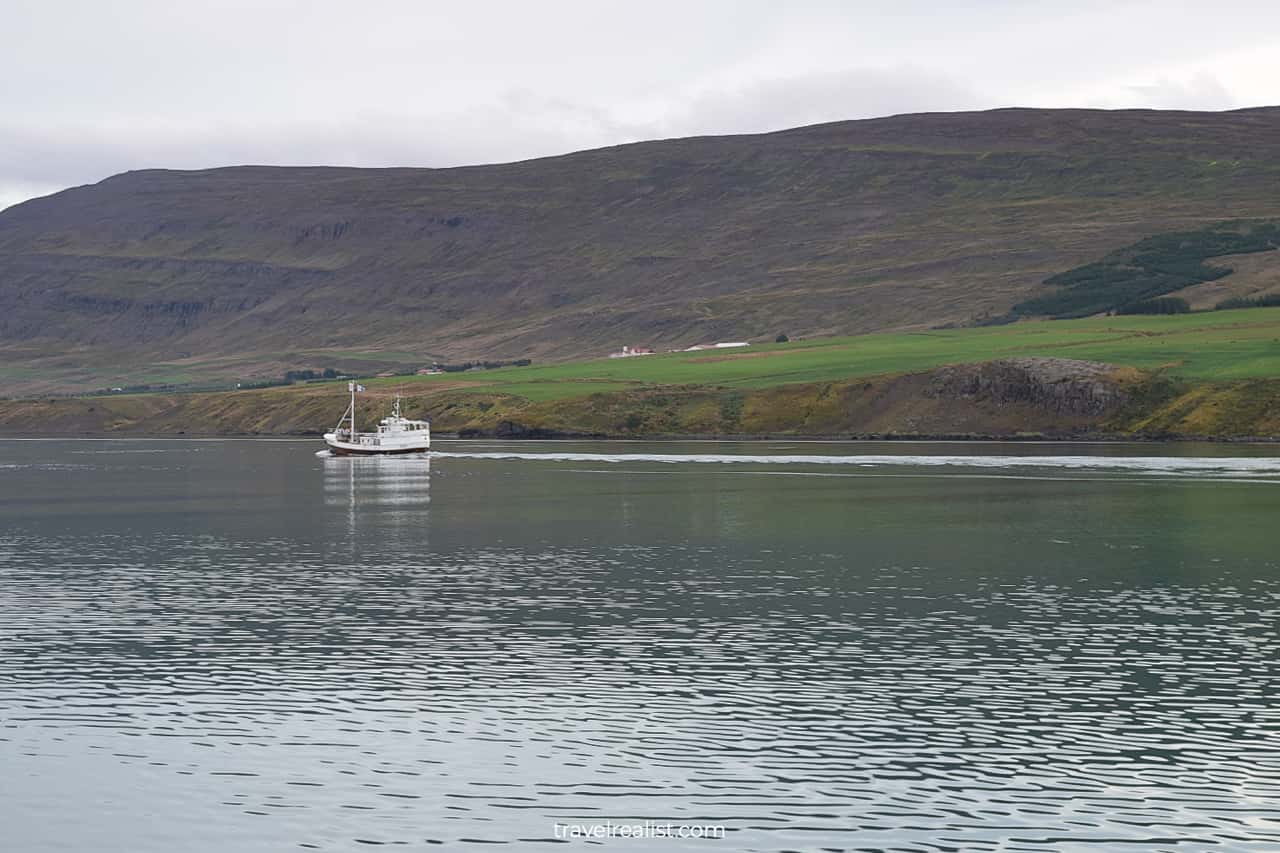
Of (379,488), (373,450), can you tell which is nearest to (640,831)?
(379,488)

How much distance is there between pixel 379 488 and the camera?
13050cm

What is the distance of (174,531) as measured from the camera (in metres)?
88.1

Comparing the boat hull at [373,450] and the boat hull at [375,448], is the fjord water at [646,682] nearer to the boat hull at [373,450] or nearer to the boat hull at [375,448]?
the boat hull at [373,450]

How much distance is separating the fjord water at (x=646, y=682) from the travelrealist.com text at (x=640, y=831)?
0.30m

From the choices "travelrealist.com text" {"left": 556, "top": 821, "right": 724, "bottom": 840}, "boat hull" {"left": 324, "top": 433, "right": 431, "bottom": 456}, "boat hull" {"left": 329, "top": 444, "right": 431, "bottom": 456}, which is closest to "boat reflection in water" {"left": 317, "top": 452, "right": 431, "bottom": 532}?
"boat hull" {"left": 329, "top": 444, "right": 431, "bottom": 456}

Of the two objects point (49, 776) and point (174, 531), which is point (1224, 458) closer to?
point (174, 531)

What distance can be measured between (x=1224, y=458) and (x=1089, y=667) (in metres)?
118

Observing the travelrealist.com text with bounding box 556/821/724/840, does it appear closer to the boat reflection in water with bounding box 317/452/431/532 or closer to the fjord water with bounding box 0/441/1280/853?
the fjord water with bounding box 0/441/1280/853

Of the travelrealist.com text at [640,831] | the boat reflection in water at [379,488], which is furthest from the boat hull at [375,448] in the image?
the travelrealist.com text at [640,831]

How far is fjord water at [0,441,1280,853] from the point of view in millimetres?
29578

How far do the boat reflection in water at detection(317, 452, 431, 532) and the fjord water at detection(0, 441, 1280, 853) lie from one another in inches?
→ 279

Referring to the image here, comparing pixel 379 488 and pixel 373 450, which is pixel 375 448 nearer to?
pixel 373 450

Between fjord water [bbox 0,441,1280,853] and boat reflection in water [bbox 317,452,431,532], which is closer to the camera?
fjord water [bbox 0,441,1280,853]

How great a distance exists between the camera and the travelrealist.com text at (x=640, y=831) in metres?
28.1
